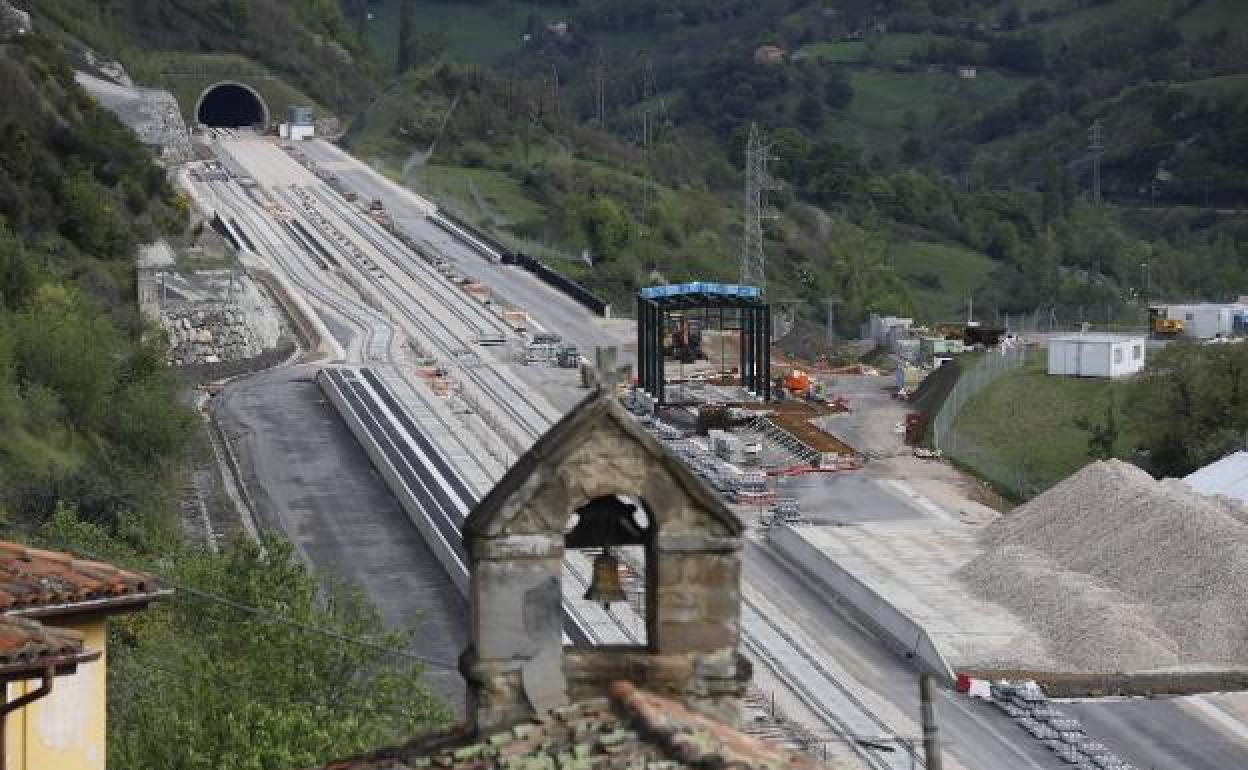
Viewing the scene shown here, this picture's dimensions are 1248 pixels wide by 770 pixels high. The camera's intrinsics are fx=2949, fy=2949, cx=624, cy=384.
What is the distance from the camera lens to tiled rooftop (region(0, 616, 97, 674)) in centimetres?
2208

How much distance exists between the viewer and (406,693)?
37.7 meters

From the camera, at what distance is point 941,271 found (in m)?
180

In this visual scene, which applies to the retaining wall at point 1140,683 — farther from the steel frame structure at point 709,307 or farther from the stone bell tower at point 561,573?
the stone bell tower at point 561,573

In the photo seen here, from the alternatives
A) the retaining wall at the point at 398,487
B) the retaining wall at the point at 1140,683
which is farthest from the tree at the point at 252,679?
the retaining wall at the point at 398,487

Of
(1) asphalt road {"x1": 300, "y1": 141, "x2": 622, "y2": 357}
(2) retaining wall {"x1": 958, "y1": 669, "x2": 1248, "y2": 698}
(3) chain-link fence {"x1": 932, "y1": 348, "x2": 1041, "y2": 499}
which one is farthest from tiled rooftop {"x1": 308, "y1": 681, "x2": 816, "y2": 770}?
(1) asphalt road {"x1": 300, "y1": 141, "x2": 622, "y2": 357}

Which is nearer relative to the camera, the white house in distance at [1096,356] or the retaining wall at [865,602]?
the retaining wall at [865,602]

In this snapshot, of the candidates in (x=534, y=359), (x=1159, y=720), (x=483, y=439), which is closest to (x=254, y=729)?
(x=1159, y=720)

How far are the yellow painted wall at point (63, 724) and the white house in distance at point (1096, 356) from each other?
81.4m

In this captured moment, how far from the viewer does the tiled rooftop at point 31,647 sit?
869 inches

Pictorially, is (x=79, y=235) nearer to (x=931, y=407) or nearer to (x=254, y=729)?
(x=931, y=407)

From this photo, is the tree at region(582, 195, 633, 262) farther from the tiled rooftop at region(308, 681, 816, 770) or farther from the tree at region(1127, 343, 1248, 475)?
the tiled rooftop at region(308, 681, 816, 770)

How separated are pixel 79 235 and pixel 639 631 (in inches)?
1779

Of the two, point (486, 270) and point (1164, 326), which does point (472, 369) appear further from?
point (1164, 326)

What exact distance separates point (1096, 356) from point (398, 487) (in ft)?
112
